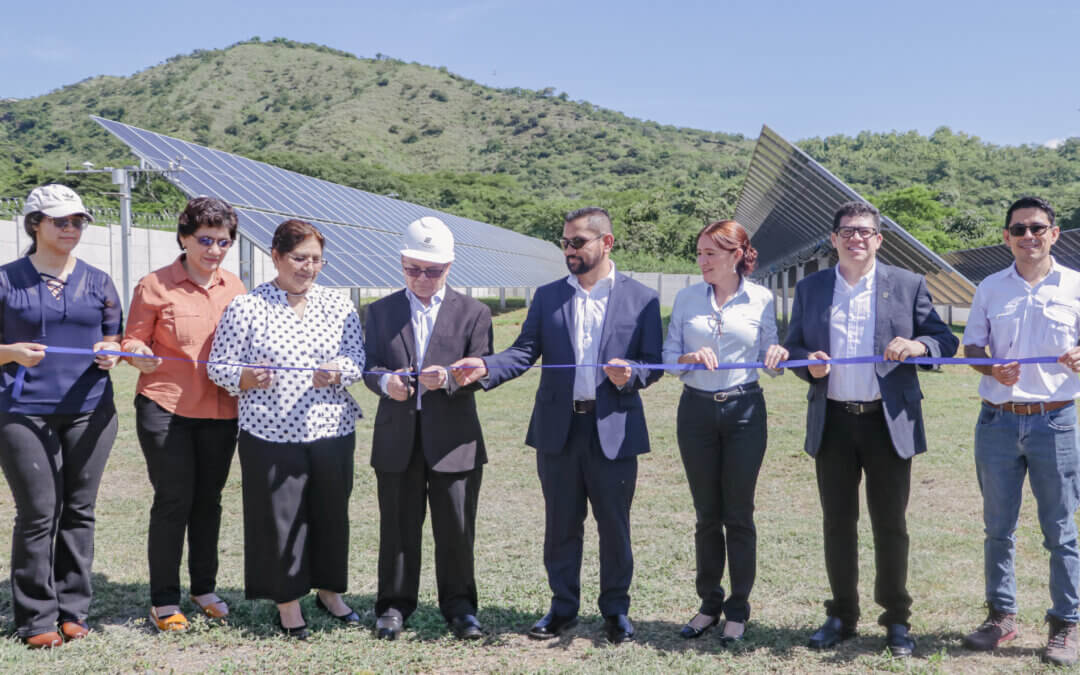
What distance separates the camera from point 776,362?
3.78 m

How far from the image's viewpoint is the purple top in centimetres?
380

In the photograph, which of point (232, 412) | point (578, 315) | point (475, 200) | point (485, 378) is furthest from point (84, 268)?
point (475, 200)

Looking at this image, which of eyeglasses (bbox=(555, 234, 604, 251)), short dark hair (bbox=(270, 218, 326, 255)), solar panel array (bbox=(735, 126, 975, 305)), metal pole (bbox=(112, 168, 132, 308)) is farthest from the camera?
metal pole (bbox=(112, 168, 132, 308))

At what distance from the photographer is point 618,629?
13.0ft

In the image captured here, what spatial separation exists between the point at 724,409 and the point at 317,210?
1834 cm

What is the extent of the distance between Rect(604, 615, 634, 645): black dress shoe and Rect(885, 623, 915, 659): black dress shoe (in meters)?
1.13

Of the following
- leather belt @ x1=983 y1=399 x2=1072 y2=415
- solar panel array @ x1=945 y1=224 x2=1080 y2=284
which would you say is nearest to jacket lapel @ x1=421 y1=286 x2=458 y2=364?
leather belt @ x1=983 y1=399 x2=1072 y2=415

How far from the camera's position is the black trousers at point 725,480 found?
387 centimetres

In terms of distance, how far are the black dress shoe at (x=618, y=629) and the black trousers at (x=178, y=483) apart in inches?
77.3

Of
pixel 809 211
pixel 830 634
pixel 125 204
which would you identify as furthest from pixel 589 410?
pixel 125 204

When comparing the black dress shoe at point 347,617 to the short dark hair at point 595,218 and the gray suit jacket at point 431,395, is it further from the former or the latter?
the short dark hair at point 595,218

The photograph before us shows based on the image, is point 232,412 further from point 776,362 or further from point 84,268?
point 776,362

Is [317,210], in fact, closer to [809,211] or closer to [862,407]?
[809,211]

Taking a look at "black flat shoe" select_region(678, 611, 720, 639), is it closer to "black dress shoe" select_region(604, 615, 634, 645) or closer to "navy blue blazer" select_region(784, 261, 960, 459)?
"black dress shoe" select_region(604, 615, 634, 645)
